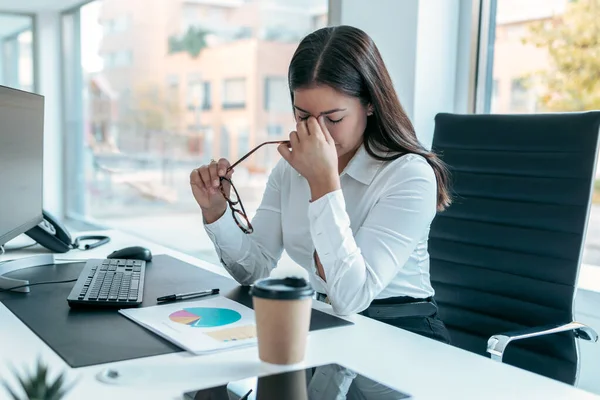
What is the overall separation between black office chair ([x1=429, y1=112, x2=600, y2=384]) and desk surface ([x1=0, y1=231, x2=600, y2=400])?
1.23 ft

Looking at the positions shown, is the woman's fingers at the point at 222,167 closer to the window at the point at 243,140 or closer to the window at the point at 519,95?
the window at the point at 519,95

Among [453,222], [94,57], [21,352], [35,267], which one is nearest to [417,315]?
[453,222]

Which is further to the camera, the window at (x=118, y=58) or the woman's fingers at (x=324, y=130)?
the window at (x=118, y=58)

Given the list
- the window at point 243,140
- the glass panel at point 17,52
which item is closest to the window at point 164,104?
the window at point 243,140

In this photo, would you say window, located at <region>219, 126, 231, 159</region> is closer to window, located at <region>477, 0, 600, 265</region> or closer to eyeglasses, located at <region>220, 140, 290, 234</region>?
window, located at <region>477, 0, 600, 265</region>

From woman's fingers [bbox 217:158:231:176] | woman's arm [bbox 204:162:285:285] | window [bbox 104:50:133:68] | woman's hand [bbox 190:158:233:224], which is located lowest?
woman's arm [bbox 204:162:285:285]

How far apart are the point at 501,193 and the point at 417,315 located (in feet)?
1.21

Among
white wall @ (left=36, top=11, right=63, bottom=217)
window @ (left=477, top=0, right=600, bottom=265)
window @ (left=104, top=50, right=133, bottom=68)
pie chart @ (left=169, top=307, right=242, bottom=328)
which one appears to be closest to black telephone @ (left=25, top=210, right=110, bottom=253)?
pie chart @ (left=169, top=307, right=242, bottom=328)

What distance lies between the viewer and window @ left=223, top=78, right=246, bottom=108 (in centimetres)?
331

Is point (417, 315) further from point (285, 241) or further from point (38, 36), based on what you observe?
point (38, 36)

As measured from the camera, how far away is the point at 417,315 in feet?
4.45

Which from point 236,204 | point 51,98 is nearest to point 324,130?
point 236,204

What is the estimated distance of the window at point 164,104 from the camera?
3201 mm

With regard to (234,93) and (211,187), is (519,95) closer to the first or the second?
(211,187)
